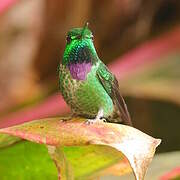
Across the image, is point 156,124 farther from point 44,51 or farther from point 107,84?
point 107,84

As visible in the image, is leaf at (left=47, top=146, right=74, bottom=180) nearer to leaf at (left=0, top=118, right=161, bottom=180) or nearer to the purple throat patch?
leaf at (left=0, top=118, right=161, bottom=180)

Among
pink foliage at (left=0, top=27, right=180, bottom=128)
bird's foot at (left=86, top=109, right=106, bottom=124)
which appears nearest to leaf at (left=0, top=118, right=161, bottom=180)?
bird's foot at (left=86, top=109, right=106, bottom=124)

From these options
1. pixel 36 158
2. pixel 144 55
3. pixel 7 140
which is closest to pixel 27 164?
pixel 36 158

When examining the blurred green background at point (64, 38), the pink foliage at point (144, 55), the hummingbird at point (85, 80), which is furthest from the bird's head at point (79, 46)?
the blurred green background at point (64, 38)

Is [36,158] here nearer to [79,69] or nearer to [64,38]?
[79,69]

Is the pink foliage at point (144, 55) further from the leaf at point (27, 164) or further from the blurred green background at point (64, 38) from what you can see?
the leaf at point (27, 164)
